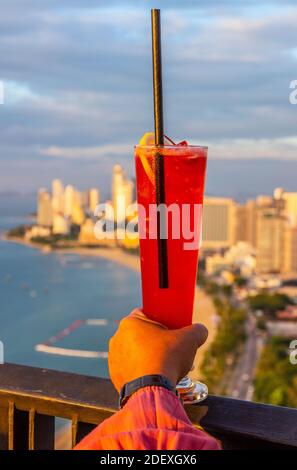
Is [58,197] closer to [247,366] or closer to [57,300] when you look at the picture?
[247,366]

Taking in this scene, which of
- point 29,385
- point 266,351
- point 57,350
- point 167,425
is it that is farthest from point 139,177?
point 57,350

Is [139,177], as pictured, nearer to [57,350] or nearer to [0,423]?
[0,423]

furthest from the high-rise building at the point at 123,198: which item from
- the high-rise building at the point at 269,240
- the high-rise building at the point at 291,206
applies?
the high-rise building at the point at 269,240

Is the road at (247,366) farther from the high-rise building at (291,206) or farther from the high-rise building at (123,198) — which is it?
the high-rise building at (123,198)

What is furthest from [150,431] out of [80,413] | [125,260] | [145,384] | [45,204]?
[125,260]

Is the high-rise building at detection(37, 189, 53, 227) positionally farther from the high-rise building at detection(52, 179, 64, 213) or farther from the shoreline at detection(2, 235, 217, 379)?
the shoreline at detection(2, 235, 217, 379)

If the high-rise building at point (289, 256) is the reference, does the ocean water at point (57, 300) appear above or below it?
below
